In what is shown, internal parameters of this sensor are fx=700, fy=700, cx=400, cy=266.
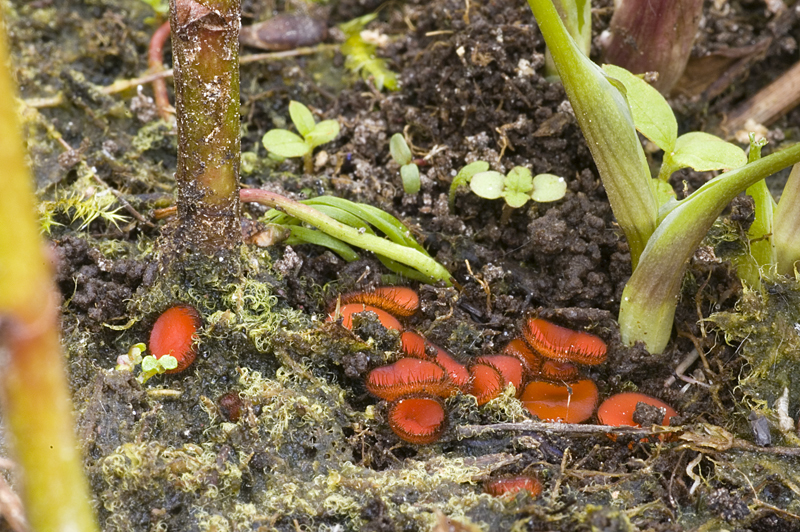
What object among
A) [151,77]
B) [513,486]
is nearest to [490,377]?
[513,486]

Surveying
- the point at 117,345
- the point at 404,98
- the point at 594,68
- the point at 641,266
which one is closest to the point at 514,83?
the point at 404,98

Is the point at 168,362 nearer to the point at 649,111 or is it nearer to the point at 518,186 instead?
the point at 518,186

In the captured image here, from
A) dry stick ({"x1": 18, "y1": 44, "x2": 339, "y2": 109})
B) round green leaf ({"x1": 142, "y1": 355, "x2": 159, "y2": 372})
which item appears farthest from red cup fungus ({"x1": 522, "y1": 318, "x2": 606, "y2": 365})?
dry stick ({"x1": 18, "y1": 44, "x2": 339, "y2": 109})

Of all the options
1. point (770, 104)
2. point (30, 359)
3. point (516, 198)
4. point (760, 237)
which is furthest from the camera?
point (770, 104)

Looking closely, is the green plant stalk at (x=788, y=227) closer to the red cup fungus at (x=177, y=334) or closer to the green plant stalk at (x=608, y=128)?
the green plant stalk at (x=608, y=128)

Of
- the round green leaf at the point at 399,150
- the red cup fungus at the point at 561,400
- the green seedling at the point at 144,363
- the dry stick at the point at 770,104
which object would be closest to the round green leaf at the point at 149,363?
the green seedling at the point at 144,363

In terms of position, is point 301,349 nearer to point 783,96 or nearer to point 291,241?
point 291,241
